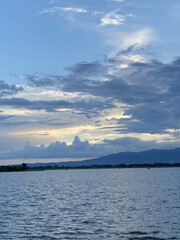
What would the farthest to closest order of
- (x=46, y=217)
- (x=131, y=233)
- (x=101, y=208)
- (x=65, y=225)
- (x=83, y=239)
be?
(x=101, y=208)
(x=46, y=217)
(x=65, y=225)
(x=131, y=233)
(x=83, y=239)

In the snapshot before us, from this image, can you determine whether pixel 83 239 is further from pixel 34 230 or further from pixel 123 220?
pixel 123 220

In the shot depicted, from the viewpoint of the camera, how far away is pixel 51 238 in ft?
136

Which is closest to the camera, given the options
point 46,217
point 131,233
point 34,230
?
point 131,233

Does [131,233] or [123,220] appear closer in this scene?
[131,233]

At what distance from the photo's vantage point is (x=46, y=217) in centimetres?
5706

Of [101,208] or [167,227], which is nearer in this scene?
[167,227]

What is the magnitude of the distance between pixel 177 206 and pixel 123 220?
67.2 ft

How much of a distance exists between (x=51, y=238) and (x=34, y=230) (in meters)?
5.93

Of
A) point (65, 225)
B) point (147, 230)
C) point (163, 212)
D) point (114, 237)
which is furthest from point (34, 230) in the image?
point (163, 212)

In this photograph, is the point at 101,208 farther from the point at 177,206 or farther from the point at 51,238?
the point at 51,238

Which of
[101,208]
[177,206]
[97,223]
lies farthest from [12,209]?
[177,206]

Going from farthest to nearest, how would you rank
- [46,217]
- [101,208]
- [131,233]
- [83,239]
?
[101,208]
[46,217]
[131,233]
[83,239]

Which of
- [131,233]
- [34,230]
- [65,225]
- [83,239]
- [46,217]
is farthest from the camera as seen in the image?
[46,217]

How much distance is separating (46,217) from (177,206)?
2964cm
